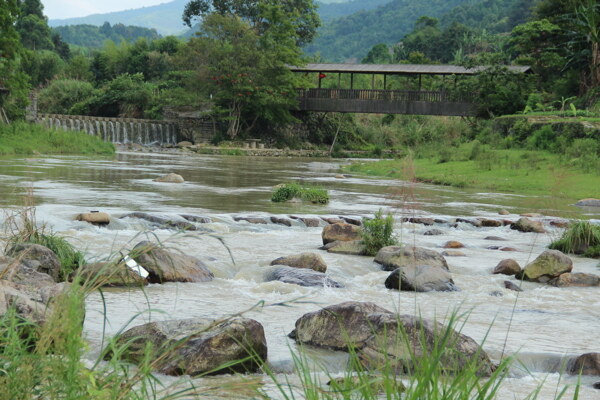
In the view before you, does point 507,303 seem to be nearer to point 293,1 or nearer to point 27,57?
point 27,57

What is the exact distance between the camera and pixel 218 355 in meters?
5.06

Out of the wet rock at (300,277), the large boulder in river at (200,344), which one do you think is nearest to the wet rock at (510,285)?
the wet rock at (300,277)

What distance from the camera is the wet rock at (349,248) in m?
11.0

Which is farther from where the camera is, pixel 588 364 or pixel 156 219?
pixel 156 219

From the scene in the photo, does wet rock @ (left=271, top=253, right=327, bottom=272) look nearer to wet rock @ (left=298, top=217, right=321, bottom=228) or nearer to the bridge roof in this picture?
wet rock @ (left=298, top=217, right=321, bottom=228)

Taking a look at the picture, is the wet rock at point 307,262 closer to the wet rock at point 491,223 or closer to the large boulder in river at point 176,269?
the large boulder in river at point 176,269

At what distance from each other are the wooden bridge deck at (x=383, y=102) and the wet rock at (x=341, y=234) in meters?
33.3

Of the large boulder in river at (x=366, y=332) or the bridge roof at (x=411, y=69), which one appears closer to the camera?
the large boulder in river at (x=366, y=332)

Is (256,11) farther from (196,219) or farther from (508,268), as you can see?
(508,268)

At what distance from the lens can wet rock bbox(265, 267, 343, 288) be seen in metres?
8.48

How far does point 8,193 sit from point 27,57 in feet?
64.3

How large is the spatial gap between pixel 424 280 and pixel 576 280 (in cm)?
197

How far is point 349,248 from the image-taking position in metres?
11.1

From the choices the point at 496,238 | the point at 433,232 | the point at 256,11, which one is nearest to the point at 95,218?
the point at 433,232
